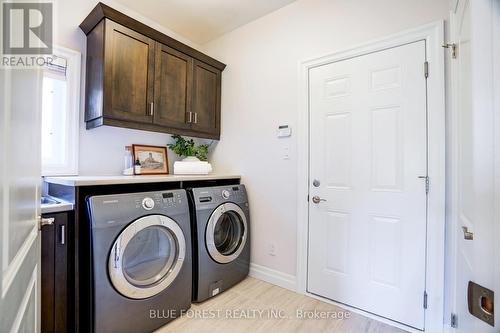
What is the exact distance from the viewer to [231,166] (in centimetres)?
264

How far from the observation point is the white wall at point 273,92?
1.94 metres

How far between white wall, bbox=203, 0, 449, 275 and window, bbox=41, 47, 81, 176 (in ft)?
4.55

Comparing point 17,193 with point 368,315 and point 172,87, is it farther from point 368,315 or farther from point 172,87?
point 368,315

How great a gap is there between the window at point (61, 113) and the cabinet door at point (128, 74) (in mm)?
429

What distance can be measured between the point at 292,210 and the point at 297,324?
2.90 ft

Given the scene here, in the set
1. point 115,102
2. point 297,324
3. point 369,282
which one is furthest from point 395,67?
point 115,102

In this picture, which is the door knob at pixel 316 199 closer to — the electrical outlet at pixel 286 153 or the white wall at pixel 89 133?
the electrical outlet at pixel 286 153

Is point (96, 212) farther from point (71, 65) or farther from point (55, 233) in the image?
point (71, 65)

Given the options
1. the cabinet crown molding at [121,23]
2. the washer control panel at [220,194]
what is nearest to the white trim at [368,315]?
the washer control panel at [220,194]

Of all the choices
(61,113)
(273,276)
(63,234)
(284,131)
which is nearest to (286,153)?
(284,131)

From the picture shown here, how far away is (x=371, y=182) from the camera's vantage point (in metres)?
1.79

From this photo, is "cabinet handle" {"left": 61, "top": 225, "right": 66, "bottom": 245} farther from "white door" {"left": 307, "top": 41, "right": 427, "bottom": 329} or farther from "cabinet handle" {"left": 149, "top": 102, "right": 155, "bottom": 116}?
"white door" {"left": 307, "top": 41, "right": 427, "bottom": 329}

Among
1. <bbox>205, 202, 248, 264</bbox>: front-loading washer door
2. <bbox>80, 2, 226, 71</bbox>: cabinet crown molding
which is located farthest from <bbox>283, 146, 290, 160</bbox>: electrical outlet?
<bbox>80, 2, 226, 71</bbox>: cabinet crown molding

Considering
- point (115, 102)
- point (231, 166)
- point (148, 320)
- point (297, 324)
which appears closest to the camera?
point (148, 320)
